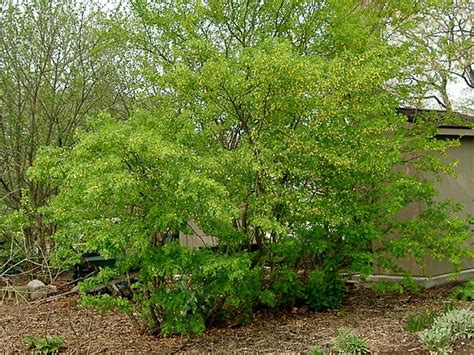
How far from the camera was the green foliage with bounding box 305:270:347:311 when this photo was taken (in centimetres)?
720

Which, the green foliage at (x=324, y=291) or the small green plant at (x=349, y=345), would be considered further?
the green foliage at (x=324, y=291)

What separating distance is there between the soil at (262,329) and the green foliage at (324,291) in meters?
0.13

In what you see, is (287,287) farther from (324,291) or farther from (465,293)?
(465,293)

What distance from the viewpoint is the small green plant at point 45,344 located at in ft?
18.8

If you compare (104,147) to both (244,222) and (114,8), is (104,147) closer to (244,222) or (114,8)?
(244,222)

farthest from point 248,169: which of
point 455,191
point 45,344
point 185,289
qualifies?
point 455,191

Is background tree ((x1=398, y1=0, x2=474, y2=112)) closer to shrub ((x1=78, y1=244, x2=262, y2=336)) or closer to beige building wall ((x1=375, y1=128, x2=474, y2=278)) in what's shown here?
beige building wall ((x1=375, y1=128, x2=474, y2=278))

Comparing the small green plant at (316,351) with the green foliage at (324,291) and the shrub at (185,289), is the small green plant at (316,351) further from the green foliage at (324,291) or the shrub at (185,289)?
the green foliage at (324,291)

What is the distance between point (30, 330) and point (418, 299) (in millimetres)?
5299

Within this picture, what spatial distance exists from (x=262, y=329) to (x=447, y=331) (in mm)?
2237

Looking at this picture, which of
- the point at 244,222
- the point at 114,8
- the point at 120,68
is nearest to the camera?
the point at 244,222

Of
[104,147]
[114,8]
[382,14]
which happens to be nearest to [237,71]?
[104,147]

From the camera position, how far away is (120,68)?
1070 cm

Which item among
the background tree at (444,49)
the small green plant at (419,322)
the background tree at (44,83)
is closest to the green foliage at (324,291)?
the small green plant at (419,322)
